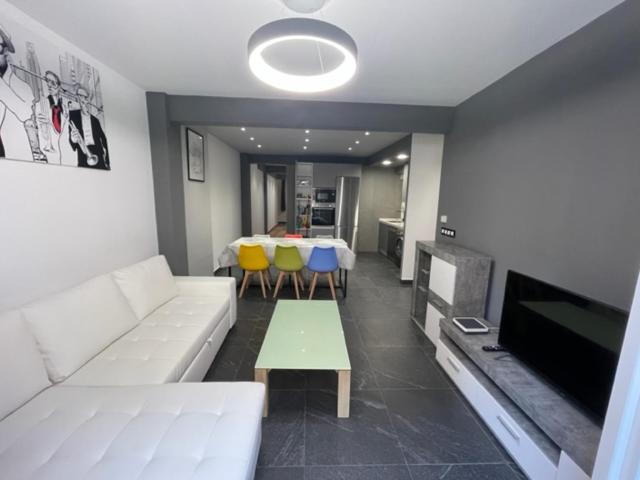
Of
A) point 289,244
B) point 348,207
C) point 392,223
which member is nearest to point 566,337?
point 289,244

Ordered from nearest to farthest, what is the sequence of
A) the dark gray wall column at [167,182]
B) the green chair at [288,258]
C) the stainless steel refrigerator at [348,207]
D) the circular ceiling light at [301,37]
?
1. the circular ceiling light at [301,37]
2. the dark gray wall column at [167,182]
3. the green chair at [288,258]
4. the stainless steel refrigerator at [348,207]

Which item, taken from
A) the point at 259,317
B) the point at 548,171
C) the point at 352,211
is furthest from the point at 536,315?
the point at 352,211

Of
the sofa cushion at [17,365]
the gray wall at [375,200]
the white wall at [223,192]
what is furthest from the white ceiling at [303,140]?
the sofa cushion at [17,365]

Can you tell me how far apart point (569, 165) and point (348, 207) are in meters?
5.17

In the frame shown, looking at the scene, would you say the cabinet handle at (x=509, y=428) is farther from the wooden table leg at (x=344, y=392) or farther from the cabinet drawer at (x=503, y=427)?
the wooden table leg at (x=344, y=392)

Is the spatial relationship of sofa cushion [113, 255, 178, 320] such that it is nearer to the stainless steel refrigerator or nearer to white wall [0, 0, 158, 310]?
white wall [0, 0, 158, 310]

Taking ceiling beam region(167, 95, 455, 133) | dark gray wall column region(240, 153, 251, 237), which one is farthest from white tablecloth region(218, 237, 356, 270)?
dark gray wall column region(240, 153, 251, 237)

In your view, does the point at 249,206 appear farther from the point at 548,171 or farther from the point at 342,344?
the point at 548,171

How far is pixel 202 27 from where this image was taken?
5.88ft

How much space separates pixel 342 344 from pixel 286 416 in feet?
2.00

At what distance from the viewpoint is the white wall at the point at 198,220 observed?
372 centimetres

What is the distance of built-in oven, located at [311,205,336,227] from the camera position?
6.92m

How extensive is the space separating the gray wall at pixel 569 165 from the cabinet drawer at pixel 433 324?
0.49 m

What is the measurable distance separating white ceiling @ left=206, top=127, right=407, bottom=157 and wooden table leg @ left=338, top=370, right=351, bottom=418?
3357 mm
